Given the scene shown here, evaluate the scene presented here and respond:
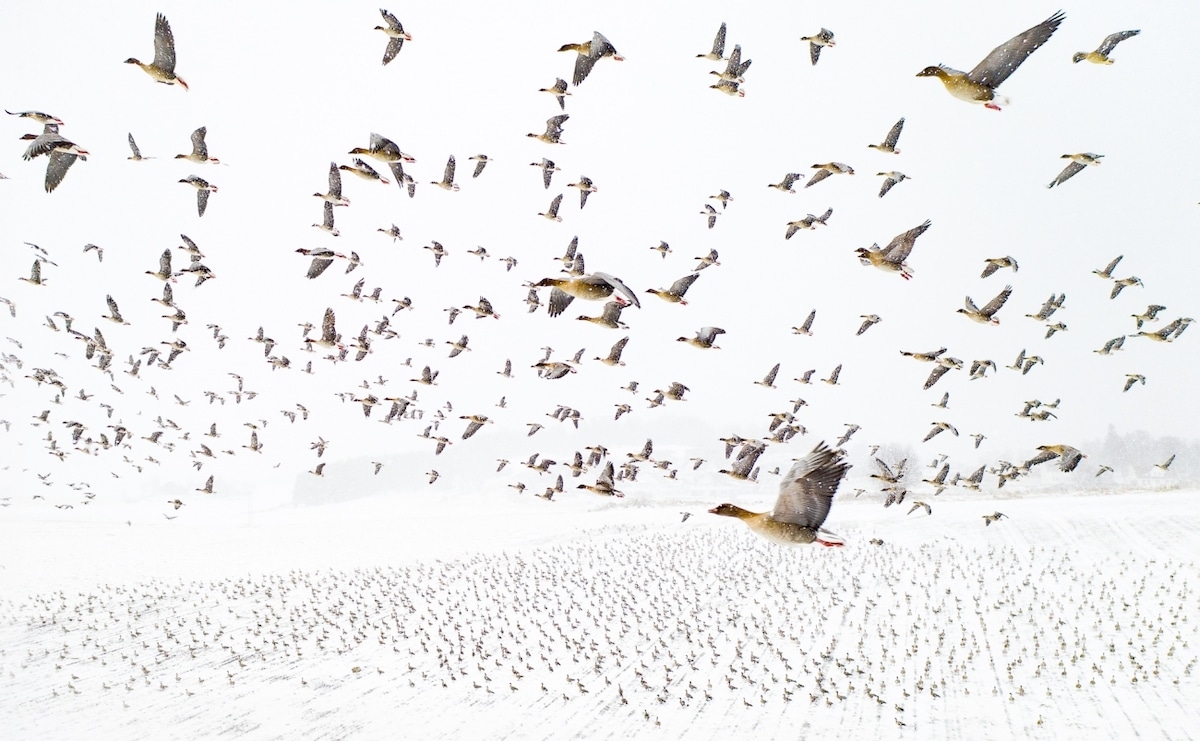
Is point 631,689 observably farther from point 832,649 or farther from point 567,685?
point 832,649

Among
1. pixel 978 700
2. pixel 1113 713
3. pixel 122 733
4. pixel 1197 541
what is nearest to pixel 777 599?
pixel 978 700

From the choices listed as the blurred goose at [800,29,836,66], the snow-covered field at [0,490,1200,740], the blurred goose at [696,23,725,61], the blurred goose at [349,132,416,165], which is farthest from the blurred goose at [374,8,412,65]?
the snow-covered field at [0,490,1200,740]

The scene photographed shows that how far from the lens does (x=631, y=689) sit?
13.8m

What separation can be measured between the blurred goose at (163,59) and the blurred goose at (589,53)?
5.52 meters

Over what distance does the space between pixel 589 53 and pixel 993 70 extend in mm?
5643

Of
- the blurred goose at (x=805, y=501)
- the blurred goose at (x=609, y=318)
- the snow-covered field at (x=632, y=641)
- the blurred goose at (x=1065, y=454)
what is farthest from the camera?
the snow-covered field at (x=632, y=641)

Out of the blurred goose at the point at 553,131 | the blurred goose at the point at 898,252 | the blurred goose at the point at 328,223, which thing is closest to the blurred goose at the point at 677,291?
the blurred goose at the point at 898,252

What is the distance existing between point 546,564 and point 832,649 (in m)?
12.7

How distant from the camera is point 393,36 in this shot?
469 inches

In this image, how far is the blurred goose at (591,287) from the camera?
693 centimetres

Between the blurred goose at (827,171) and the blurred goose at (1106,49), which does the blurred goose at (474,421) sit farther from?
the blurred goose at (1106,49)

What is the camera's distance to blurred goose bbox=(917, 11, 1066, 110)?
6.23 metres

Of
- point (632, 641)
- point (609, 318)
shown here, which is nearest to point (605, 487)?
point (609, 318)

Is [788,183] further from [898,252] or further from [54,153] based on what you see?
[54,153]
